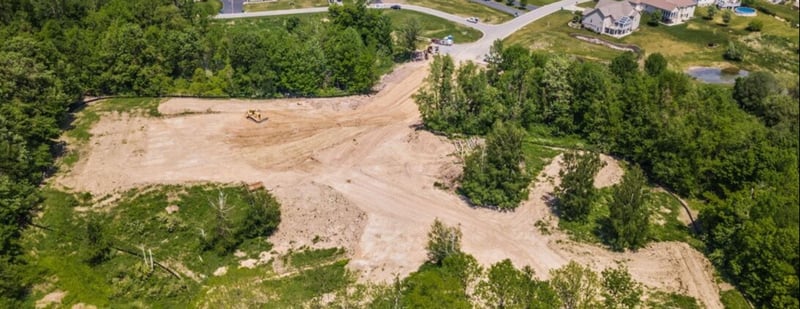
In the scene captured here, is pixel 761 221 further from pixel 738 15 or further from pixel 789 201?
pixel 738 15

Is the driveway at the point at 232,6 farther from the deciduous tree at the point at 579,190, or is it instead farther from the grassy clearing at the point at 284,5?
the deciduous tree at the point at 579,190

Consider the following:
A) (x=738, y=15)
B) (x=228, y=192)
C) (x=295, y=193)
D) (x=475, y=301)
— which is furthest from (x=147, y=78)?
(x=738, y=15)

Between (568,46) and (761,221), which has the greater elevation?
(568,46)

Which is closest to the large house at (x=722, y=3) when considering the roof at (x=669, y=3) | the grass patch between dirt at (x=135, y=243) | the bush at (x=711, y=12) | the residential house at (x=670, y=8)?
the bush at (x=711, y=12)

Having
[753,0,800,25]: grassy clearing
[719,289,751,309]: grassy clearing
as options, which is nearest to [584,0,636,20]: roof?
[753,0,800,25]: grassy clearing

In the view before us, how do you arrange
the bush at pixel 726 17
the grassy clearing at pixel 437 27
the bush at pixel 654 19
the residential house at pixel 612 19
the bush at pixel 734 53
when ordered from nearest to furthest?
1. the bush at pixel 734 53
2. the grassy clearing at pixel 437 27
3. the residential house at pixel 612 19
4. the bush at pixel 654 19
5. the bush at pixel 726 17

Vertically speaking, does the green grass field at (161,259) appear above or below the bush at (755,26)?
below

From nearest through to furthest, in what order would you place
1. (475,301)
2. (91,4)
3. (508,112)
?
(475,301), (508,112), (91,4)

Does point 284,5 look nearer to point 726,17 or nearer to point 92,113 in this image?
point 92,113
